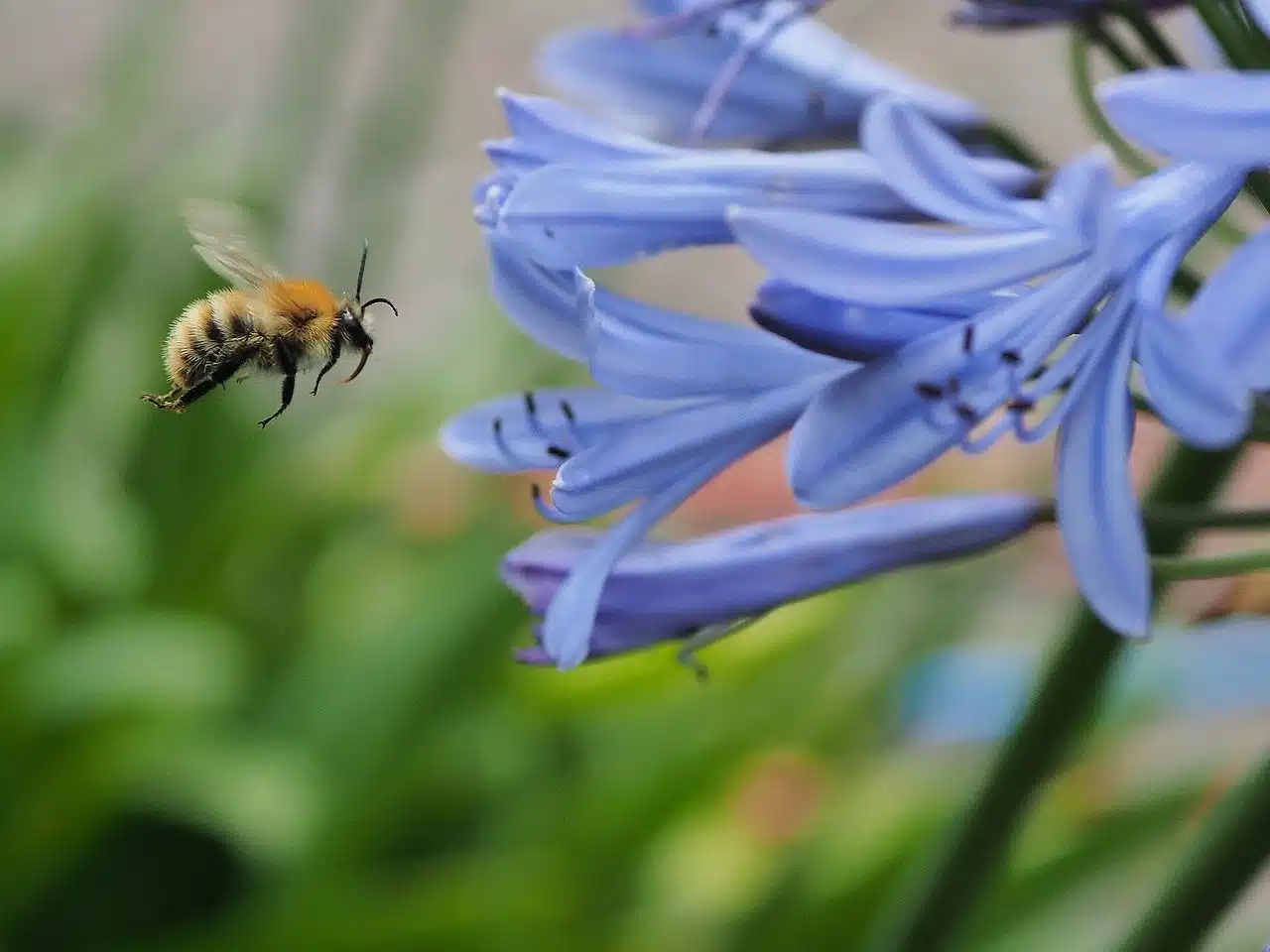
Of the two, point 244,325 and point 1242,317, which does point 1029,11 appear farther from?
point 244,325

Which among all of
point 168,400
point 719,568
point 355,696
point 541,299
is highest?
point 541,299

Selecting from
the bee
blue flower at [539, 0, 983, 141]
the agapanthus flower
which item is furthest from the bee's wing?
the agapanthus flower

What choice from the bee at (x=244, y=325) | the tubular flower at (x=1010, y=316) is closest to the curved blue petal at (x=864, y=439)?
the tubular flower at (x=1010, y=316)

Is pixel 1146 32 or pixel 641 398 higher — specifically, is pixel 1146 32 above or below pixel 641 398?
above

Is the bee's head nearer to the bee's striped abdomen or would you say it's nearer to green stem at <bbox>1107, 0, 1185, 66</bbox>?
the bee's striped abdomen

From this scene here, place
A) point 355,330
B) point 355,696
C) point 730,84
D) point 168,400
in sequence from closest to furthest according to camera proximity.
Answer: point 730,84, point 168,400, point 355,330, point 355,696

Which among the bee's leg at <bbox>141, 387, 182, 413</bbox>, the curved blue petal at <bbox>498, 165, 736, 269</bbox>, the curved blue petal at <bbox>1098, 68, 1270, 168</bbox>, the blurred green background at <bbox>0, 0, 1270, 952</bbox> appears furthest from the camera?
the blurred green background at <bbox>0, 0, 1270, 952</bbox>

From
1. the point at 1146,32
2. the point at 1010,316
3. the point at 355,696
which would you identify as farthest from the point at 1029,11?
the point at 355,696

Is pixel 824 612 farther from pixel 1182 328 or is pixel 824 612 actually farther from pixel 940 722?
pixel 1182 328
